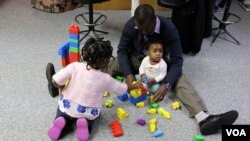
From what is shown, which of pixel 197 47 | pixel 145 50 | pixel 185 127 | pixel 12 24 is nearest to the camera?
pixel 185 127

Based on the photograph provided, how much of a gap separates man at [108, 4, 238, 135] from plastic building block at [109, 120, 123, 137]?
0.31 metres

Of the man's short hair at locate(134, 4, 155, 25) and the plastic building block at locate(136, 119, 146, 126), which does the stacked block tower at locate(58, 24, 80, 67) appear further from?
the plastic building block at locate(136, 119, 146, 126)

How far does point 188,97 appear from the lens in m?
2.07

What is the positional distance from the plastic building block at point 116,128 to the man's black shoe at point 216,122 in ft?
1.56

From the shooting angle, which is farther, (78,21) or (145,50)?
(78,21)

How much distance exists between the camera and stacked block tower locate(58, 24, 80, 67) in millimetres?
2117

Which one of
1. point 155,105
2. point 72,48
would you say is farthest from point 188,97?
point 72,48

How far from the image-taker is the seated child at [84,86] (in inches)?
68.1

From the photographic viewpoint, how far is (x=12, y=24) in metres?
3.25

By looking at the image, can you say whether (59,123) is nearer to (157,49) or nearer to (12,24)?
(157,49)

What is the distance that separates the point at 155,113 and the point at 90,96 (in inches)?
19.5

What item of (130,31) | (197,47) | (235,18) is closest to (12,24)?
(130,31)

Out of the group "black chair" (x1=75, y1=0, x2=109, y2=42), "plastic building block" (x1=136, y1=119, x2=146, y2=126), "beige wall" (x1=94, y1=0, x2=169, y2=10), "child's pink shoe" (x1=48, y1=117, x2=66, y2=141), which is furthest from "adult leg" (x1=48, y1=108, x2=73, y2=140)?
"beige wall" (x1=94, y1=0, x2=169, y2=10)

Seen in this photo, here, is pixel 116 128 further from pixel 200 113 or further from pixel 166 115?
pixel 200 113
